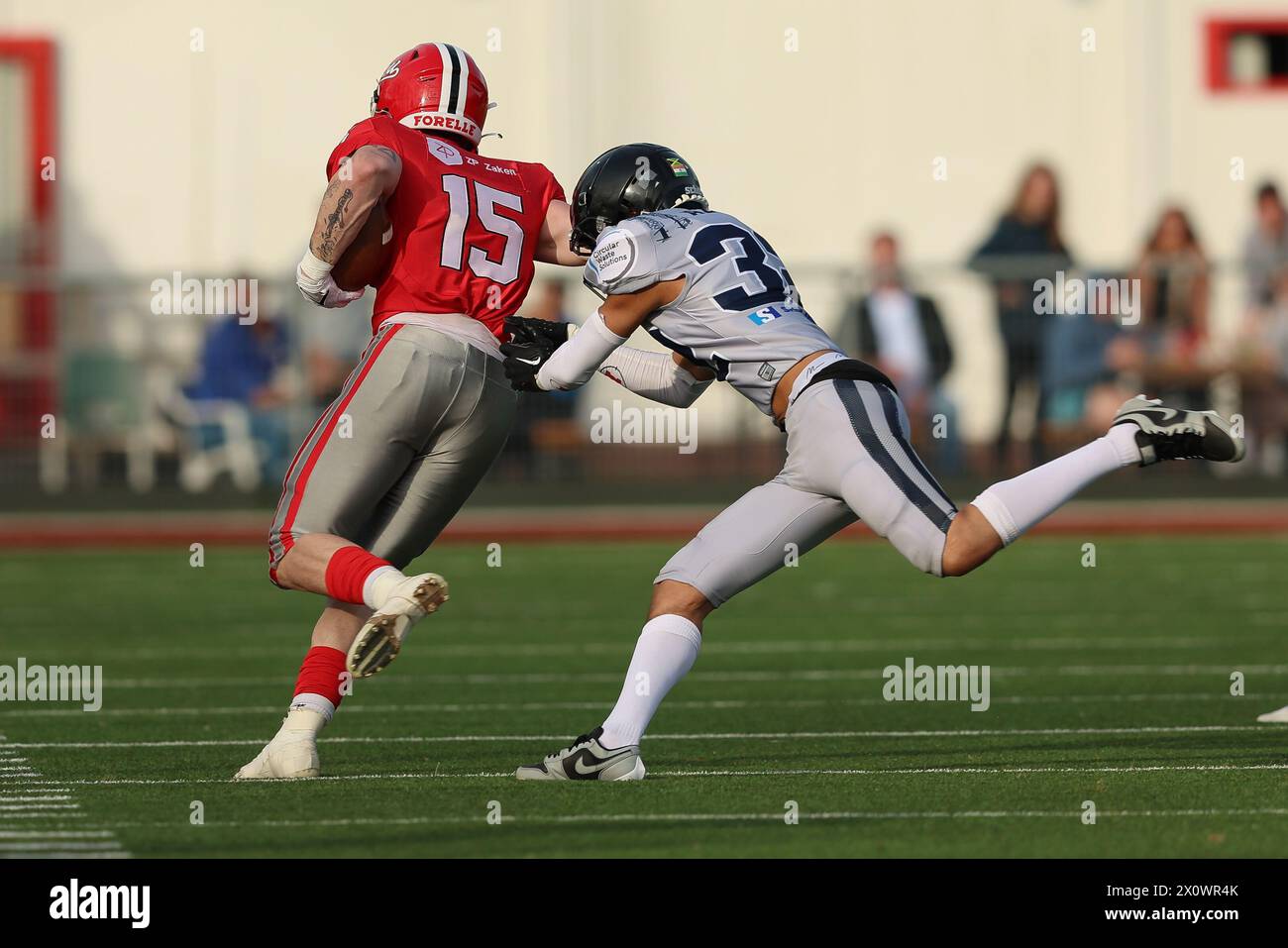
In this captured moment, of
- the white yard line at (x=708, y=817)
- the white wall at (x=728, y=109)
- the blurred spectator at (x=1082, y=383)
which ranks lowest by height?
the white yard line at (x=708, y=817)

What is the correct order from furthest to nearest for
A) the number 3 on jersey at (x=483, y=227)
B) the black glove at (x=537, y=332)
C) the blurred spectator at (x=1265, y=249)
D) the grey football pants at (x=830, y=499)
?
the blurred spectator at (x=1265, y=249)
the number 3 on jersey at (x=483, y=227)
the black glove at (x=537, y=332)
the grey football pants at (x=830, y=499)

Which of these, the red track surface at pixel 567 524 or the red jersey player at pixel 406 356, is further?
the red track surface at pixel 567 524

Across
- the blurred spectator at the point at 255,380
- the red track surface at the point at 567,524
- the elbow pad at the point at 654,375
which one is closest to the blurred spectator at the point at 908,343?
the red track surface at the point at 567,524

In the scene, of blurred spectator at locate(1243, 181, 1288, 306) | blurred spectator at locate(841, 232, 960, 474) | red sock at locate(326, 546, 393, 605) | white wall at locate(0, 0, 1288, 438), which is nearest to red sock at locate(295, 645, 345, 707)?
red sock at locate(326, 546, 393, 605)

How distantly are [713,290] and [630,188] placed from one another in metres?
0.46

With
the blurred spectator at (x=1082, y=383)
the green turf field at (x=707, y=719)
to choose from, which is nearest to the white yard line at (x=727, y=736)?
the green turf field at (x=707, y=719)

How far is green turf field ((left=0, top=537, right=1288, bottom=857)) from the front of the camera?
5543mm

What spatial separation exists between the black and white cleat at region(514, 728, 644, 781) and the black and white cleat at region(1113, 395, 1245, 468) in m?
1.62

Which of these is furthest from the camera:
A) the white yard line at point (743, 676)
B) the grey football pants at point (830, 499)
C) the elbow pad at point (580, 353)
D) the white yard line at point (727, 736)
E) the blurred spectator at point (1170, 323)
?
the blurred spectator at point (1170, 323)

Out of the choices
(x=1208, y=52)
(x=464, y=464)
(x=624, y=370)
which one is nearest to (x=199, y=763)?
(x=464, y=464)

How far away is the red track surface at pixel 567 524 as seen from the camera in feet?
54.9

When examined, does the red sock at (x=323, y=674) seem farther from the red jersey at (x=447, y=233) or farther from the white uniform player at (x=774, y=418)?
the red jersey at (x=447, y=233)

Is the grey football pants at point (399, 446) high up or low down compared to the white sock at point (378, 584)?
up

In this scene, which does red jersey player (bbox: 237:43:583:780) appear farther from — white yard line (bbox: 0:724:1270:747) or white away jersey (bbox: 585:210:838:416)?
white yard line (bbox: 0:724:1270:747)
